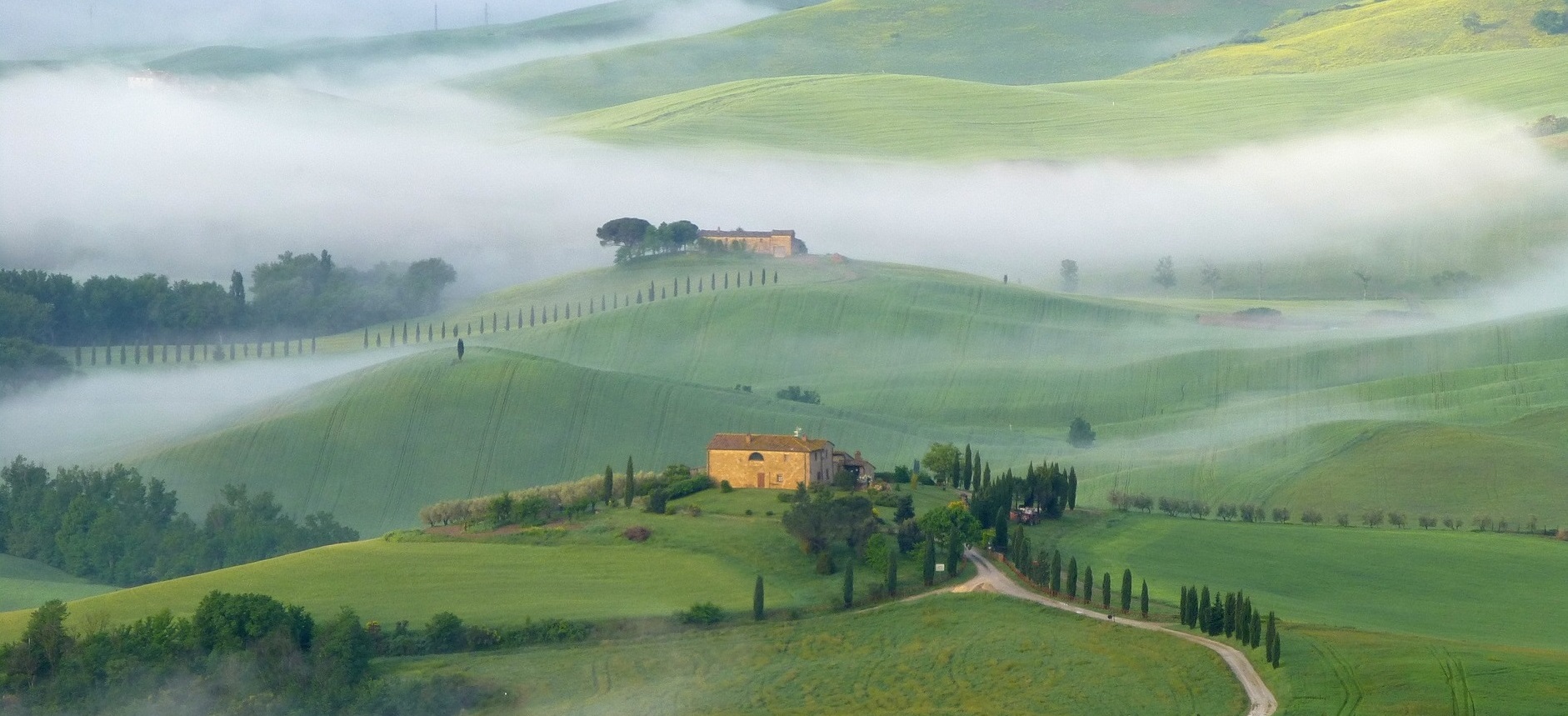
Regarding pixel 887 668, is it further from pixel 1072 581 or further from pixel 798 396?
pixel 798 396

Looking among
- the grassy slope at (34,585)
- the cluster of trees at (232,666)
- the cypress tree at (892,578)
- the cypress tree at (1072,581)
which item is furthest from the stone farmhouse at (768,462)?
the grassy slope at (34,585)

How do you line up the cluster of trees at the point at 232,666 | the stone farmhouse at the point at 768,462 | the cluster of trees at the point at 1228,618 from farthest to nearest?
the stone farmhouse at the point at 768,462
the cluster of trees at the point at 232,666
the cluster of trees at the point at 1228,618

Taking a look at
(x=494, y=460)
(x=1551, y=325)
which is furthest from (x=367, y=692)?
(x=1551, y=325)

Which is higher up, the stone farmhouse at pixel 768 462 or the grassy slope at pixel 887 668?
the stone farmhouse at pixel 768 462

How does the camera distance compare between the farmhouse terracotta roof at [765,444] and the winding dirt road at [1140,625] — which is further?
the farmhouse terracotta roof at [765,444]

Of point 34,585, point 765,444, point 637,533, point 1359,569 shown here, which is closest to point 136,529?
point 34,585

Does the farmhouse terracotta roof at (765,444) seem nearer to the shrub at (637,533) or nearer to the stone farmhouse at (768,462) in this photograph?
the stone farmhouse at (768,462)

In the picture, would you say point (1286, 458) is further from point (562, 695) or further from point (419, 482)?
point (562, 695)
